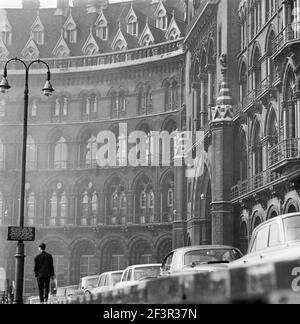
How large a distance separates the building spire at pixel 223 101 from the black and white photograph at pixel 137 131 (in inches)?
2.4

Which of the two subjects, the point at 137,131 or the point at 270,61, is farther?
the point at 137,131

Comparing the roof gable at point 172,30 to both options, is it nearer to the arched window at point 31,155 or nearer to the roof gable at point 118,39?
the roof gable at point 118,39

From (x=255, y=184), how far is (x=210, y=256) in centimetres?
1651

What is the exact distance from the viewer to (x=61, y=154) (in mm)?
53969

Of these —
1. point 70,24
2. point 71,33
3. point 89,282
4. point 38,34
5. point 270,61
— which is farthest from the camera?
point 38,34

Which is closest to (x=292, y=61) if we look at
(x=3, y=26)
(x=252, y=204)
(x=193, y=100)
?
(x=252, y=204)

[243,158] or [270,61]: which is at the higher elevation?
[270,61]

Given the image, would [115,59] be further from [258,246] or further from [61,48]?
[258,246]

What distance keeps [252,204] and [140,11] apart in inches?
1096

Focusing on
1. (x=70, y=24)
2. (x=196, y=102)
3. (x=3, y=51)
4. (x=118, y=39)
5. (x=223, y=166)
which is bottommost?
(x=223, y=166)

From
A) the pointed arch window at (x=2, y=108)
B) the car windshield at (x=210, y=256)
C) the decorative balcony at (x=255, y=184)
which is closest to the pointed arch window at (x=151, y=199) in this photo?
the pointed arch window at (x=2, y=108)

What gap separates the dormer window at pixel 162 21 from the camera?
174ft

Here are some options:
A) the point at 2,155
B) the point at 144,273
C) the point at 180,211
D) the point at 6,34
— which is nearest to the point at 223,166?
the point at 180,211
